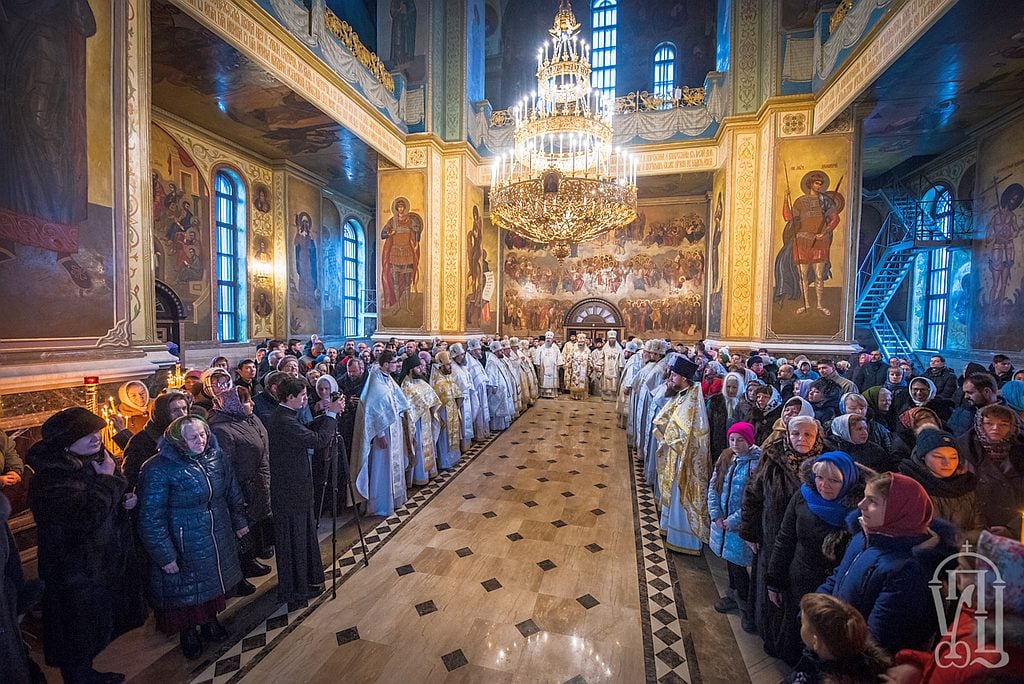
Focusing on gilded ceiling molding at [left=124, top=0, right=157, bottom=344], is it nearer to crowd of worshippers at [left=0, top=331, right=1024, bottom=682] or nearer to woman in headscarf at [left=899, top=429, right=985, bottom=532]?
crowd of worshippers at [left=0, top=331, right=1024, bottom=682]

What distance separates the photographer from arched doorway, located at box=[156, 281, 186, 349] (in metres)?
10.8

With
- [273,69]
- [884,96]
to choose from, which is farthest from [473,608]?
[884,96]

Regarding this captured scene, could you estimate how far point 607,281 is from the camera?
59.7 feet

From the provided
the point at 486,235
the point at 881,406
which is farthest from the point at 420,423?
the point at 486,235

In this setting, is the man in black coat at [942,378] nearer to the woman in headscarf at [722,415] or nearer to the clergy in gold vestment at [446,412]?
the woman in headscarf at [722,415]

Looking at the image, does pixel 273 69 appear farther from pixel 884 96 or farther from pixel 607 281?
pixel 607 281

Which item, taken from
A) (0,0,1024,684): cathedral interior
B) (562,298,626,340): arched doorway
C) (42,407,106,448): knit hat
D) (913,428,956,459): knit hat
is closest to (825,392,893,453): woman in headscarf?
(913,428,956,459): knit hat

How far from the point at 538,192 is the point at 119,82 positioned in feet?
19.0

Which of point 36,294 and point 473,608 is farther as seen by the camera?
point 36,294

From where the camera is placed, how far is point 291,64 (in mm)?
8500

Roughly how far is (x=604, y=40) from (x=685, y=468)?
20086 mm

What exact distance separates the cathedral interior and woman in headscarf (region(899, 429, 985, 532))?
1613 mm

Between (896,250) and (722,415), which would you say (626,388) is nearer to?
(722,415)

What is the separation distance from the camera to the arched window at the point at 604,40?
1833 cm
